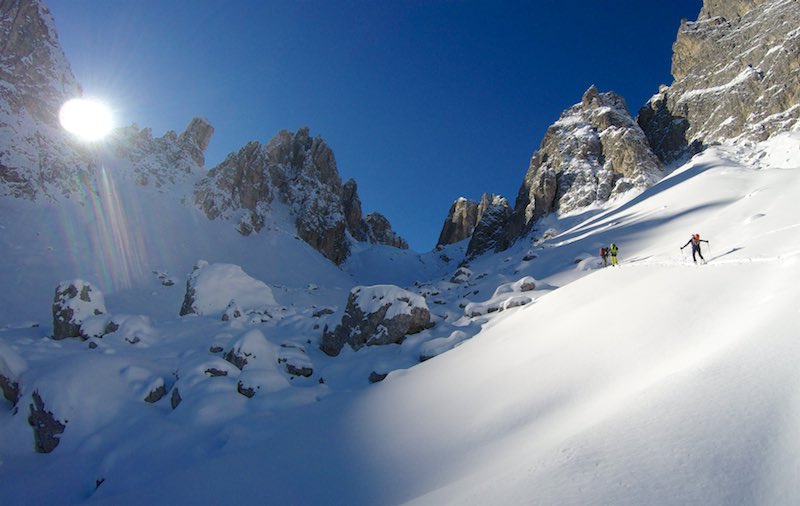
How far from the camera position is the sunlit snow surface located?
3287mm

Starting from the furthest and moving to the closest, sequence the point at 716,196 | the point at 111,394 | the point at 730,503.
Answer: the point at 716,196 → the point at 111,394 → the point at 730,503

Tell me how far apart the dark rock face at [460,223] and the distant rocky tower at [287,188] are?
176ft

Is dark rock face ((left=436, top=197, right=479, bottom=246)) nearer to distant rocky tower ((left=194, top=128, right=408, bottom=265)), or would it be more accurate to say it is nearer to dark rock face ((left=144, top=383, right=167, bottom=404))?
distant rocky tower ((left=194, top=128, right=408, bottom=265))

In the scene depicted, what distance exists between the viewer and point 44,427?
10.8 meters

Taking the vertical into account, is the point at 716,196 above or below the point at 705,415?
above

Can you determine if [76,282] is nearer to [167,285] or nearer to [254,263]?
[167,285]

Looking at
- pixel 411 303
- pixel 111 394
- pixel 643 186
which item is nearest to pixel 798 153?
pixel 643 186

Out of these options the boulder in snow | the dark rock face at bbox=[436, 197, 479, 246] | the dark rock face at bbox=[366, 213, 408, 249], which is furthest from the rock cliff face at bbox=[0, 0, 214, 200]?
the dark rock face at bbox=[436, 197, 479, 246]

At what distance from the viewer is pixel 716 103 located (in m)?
68.1

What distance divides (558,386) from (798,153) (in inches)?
2031

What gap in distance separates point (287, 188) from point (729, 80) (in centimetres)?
8101

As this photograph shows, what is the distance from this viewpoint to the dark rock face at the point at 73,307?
20.5m

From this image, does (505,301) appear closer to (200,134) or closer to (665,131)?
(200,134)

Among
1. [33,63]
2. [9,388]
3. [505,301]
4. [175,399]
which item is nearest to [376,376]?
[175,399]
